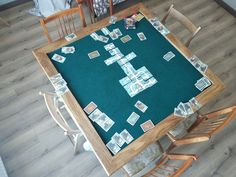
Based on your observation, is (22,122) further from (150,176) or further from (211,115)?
(211,115)

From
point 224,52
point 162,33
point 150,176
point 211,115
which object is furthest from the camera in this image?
point 224,52

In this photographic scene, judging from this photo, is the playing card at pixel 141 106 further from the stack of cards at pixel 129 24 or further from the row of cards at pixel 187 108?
the stack of cards at pixel 129 24

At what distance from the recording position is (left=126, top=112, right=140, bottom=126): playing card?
229 centimetres

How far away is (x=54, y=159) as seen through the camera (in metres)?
2.88

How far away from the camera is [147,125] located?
7.47ft

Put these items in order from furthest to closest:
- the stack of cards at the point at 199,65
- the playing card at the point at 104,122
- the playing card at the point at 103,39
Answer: the playing card at the point at 103,39 → the stack of cards at the point at 199,65 → the playing card at the point at 104,122

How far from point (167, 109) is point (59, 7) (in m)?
2.71

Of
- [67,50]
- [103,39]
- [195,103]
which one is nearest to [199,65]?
[195,103]

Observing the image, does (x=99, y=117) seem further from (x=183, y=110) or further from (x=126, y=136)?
(x=183, y=110)

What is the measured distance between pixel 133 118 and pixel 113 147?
342mm

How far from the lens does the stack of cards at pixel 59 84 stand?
2.38 m

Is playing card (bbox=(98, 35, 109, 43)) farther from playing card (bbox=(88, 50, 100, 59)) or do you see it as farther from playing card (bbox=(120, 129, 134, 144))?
playing card (bbox=(120, 129, 134, 144))

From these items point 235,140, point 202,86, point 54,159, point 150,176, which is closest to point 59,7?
point 54,159

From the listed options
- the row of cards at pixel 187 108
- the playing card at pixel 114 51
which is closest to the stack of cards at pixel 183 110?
the row of cards at pixel 187 108
